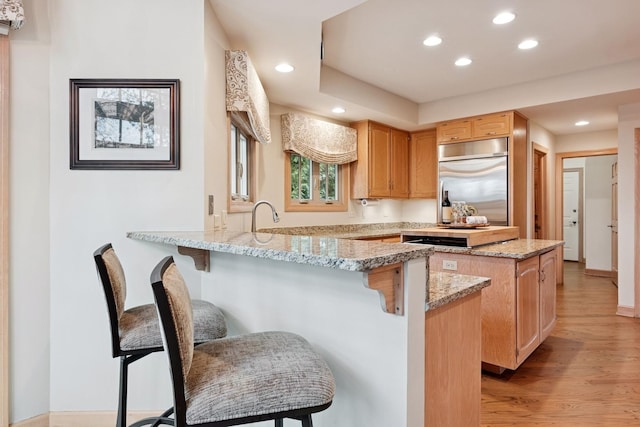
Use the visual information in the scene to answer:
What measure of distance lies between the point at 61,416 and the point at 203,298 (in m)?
0.93

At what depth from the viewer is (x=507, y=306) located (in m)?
2.46

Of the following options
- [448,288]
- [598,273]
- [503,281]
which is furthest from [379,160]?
[598,273]

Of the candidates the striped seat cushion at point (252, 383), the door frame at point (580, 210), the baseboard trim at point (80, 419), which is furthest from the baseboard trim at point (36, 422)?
the door frame at point (580, 210)

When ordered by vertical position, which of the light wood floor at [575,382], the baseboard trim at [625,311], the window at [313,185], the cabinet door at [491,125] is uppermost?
the cabinet door at [491,125]

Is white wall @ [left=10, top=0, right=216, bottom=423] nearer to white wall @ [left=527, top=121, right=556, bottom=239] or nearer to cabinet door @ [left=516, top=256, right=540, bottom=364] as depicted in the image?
cabinet door @ [left=516, top=256, right=540, bottom=364]

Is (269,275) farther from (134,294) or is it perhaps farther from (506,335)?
(506,335)

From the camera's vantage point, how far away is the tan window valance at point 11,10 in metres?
1.68

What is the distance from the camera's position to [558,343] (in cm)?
320

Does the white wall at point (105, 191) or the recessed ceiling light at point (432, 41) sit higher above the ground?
the recessed ceiling light at point (432, 41)

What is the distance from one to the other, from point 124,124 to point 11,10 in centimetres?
67

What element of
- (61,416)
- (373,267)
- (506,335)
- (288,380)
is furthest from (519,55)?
(61,416)

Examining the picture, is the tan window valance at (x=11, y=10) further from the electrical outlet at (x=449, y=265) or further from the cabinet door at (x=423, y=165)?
the cabinet door at (x=423, y=165)

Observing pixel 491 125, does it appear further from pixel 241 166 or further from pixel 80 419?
pixel 80 419

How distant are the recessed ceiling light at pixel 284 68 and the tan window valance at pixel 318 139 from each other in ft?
2.87
